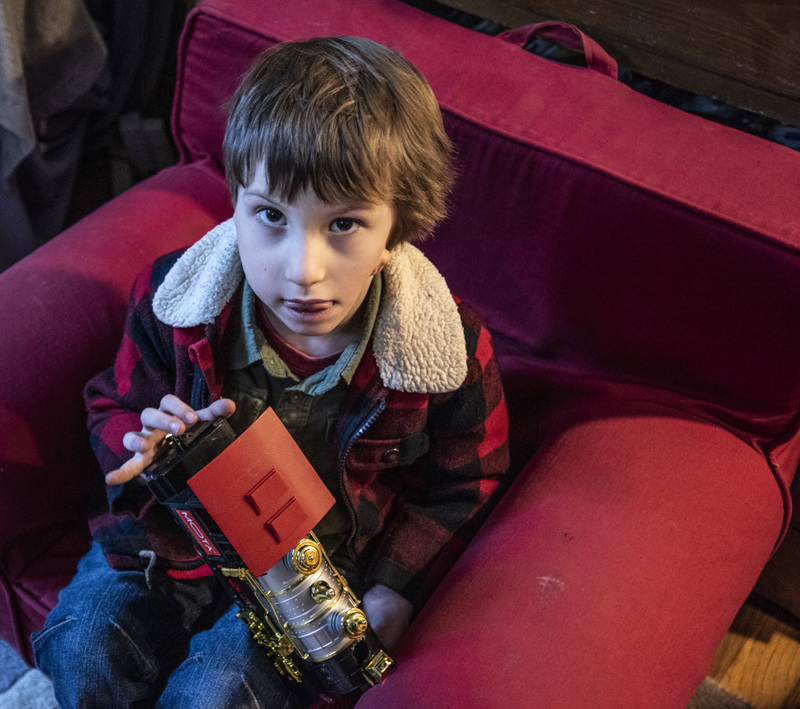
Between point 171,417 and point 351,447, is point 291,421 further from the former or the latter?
point 171,417

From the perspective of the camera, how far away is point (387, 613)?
2.68ft

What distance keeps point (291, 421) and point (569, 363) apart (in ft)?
1.24

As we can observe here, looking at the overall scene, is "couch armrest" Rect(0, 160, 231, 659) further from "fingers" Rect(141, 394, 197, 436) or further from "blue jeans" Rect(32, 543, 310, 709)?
"fingers" Rect(141, 394, 197, 436)

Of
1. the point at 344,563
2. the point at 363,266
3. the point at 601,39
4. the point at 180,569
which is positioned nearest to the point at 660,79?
the point at 601,39

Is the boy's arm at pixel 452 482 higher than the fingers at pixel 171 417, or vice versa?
the fingers at pixel 171 417

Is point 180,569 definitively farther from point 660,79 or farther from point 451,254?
point 660,79

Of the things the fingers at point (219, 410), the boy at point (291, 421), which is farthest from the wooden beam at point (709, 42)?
the fingers at point (219, 410)

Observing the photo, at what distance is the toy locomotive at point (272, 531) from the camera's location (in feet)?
1.94

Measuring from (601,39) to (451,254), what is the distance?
1.31 feet

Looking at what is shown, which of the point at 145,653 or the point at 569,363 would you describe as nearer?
the point at 145,653

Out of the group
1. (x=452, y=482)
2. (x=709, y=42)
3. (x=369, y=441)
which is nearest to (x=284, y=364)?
(x=369, y=441)

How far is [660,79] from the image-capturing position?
1.02 meters

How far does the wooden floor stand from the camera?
3.92 ft

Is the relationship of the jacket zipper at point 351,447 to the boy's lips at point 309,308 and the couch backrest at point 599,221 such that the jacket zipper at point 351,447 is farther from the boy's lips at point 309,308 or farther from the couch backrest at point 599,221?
the couch backrest at point 599,221
